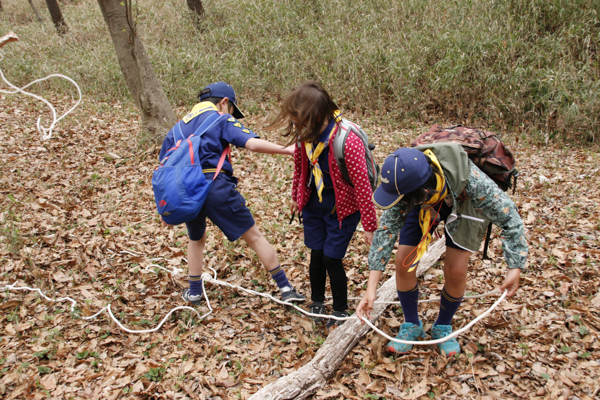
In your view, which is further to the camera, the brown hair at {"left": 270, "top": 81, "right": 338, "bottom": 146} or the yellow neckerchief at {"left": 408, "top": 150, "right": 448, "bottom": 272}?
the brown hair at {"left": 270, "top": 81, "right": 338, "bottom": 146}

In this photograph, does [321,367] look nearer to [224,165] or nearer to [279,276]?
[279,276]

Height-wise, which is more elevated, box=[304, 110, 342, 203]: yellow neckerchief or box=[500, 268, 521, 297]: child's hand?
box=[304, 110, 342, 203]: yellow neckerchief

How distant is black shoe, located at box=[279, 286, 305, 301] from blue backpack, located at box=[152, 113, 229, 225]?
1.10 m

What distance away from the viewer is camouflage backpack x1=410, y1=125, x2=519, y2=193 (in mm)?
2359

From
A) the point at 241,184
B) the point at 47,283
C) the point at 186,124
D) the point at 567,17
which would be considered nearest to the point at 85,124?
the point at 241,184

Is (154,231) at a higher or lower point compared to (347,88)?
lower

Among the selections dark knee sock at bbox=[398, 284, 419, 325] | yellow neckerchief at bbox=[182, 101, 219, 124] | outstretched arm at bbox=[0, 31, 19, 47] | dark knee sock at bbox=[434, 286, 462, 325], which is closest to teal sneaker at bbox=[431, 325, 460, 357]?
dark knee sock at bbox=[434, 286, 462, 325]

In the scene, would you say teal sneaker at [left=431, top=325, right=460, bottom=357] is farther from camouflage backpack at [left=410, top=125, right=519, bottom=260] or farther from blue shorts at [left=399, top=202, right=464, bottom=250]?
camouflage backpack at [left=410, top=125, right=519, bottom=260]

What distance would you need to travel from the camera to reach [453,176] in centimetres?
218

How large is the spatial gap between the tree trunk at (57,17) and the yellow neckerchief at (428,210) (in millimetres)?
14000

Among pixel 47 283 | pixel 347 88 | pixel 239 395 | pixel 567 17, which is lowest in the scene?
pixel 239 395

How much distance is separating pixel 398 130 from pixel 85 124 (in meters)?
5.75

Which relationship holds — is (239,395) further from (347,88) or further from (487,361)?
(347,88)

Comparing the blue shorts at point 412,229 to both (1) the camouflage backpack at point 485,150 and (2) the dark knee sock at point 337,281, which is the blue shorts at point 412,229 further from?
(2) the dark knee sock at point 337,281
